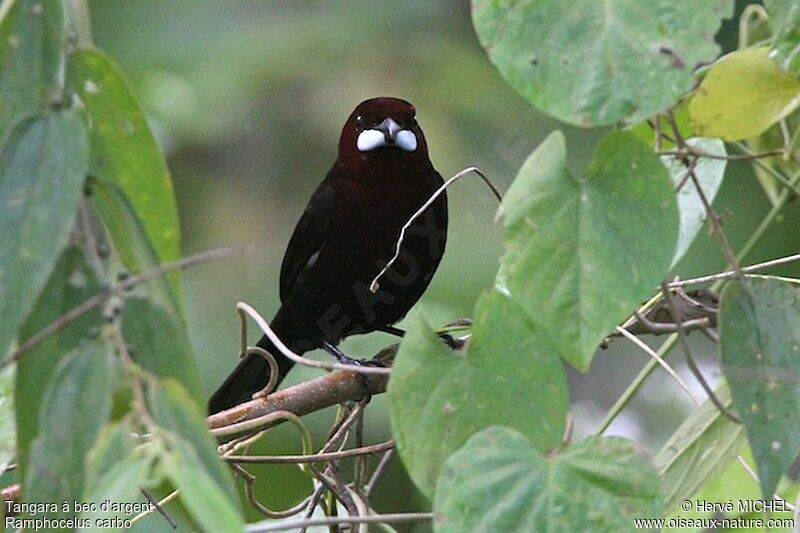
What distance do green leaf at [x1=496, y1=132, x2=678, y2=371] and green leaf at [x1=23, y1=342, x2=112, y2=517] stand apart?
38 cm

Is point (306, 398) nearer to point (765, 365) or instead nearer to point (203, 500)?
point (765, 365)

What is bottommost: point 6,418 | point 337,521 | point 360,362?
point 360,362

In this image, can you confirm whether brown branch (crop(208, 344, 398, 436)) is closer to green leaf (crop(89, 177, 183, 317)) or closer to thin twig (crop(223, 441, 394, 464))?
thin twig (crop(223, 441, 394, 464))

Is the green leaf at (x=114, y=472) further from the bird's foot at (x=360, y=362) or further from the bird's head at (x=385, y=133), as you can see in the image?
the bird's head at (x=385, y=133)

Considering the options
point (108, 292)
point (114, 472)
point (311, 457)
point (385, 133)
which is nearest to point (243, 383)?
point (385, 133)

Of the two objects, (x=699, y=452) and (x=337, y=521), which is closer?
(x=337, y=521)

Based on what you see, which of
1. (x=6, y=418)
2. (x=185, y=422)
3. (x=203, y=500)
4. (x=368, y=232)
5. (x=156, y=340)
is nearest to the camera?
(x=203, y=500)

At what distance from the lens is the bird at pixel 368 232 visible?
2.48 m

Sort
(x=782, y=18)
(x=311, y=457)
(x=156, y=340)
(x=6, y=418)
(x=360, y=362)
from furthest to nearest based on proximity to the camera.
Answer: (x=360, y=362)
(x=6, y=418)
(x=311, y=457)
(x=782, y=18)
(x=156, y=340)

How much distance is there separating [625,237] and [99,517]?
521 mm

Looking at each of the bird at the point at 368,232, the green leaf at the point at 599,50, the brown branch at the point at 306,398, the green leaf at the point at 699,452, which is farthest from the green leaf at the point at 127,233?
the bird at the point at 368,232

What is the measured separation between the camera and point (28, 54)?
38.6 inches

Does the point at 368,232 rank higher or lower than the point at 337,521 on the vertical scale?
lower

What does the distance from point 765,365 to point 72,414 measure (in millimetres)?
668
